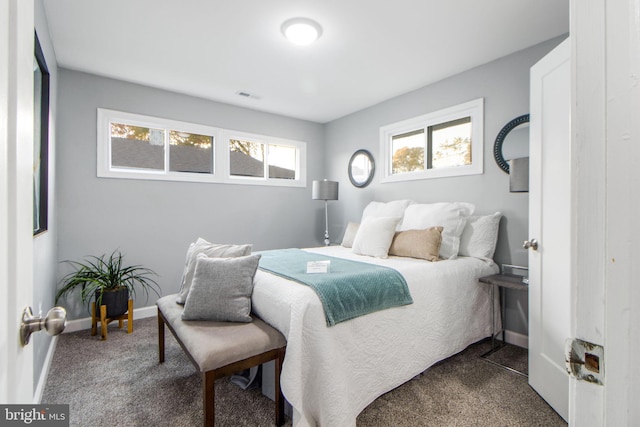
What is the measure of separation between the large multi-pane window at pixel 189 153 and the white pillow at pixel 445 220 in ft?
6.97

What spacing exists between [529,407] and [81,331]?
12.4ft

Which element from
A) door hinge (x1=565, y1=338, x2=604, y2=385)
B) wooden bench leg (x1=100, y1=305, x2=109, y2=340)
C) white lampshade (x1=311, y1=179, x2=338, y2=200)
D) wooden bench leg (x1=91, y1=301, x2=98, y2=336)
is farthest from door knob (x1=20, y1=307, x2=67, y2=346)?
white lampshade (x1=311, y1=179, x2=338, y2=200)

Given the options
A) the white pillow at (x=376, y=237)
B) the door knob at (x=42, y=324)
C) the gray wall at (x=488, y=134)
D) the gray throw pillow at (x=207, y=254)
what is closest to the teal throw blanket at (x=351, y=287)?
the gray throw pillow at (x=207, y=254)

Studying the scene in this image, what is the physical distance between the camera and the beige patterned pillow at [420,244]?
2.58 meters

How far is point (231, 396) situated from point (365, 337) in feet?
3.09

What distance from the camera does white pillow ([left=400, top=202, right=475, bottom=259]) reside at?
2.71 meters

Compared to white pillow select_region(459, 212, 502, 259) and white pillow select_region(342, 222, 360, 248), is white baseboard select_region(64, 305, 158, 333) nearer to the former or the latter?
white pillow select_region(342, 222, 360, 248)

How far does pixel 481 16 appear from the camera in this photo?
219 centimetres

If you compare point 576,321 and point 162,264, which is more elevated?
point 576,321

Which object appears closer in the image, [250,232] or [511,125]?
[511,125]

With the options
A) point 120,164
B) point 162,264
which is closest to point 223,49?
point 120,164

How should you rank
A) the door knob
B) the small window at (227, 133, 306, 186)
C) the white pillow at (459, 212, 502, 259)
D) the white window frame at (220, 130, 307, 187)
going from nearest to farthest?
the door knob, the white pillow at (459, 212, 502, 259), the white window frame at (220, 130, 307, 187), the small window at (227, 133, 306, 186)

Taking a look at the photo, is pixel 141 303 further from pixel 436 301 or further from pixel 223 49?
pixel 436 301

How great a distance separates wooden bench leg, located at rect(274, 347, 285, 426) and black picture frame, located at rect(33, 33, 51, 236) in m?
1.65
